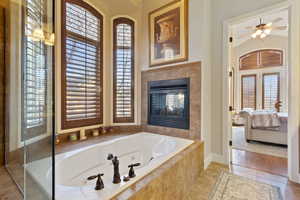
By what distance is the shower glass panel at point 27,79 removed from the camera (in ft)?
4.55

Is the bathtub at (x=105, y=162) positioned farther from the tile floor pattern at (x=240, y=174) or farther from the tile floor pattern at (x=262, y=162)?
the tile floor pattern at (x=262, y=162)

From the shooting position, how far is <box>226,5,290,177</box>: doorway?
3.12m

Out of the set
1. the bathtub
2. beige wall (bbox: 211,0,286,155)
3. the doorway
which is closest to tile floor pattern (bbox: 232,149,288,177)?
the doorway

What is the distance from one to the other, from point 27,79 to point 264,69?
769cm

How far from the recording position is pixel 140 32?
328cm

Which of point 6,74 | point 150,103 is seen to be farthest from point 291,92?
point 6,74

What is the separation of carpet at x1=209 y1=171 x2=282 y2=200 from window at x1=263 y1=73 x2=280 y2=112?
5.26 metres

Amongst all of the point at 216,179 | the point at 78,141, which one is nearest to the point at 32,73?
the point at 78,141

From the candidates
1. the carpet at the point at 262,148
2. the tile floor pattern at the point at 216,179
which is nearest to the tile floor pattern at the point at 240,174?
the tile floor pattern at the point at 216,179

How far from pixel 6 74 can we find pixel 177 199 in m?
2.15

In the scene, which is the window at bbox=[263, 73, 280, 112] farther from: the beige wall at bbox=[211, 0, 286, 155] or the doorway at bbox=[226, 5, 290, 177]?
the beige wall at bbox=[211, 0, 286, 155]

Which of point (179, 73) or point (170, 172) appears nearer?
point (170, 172)

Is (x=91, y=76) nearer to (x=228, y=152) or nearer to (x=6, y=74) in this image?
(x=6, y=74)

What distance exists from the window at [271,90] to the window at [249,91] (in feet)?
1.24
